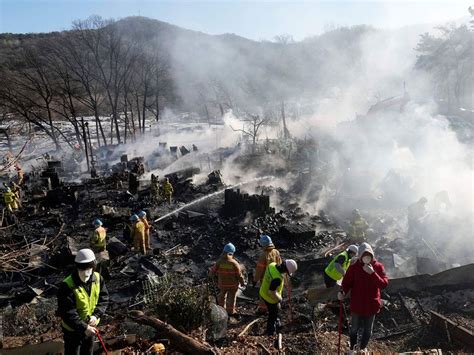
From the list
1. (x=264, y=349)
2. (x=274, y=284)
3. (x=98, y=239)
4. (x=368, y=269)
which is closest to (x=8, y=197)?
(x=98, y=239)

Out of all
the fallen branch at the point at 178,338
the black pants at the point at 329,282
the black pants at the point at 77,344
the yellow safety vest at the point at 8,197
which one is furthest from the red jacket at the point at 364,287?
the yellow safety vest at the point at 8,197

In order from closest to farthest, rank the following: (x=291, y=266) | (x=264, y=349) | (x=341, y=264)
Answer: (x=264, y=349), (x=291, y=266), (x=341, y=264)

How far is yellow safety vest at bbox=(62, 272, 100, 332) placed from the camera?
4.30 m

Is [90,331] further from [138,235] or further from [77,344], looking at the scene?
[138,235]

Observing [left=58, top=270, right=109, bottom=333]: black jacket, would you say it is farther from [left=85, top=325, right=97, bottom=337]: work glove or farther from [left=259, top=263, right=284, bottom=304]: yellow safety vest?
[left=259, top=263, right=284, bottom=304]: yellow safety vest

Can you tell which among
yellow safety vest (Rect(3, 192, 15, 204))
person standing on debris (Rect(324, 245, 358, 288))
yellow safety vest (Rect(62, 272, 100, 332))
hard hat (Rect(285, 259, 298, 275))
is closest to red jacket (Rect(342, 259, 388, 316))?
hard hat (Rect(285, 259, 298, 275))

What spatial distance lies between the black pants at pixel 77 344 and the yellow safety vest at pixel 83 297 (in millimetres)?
132

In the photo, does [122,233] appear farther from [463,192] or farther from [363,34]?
[363,34]

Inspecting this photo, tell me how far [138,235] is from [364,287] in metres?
7.97

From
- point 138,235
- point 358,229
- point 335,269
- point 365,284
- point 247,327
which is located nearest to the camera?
point 365,284

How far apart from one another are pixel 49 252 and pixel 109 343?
812cm

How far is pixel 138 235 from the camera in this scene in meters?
11.7

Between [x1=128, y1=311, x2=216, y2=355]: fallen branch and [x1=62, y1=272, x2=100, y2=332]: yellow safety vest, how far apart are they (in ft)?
3.97

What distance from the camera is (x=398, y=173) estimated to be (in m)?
16.9
